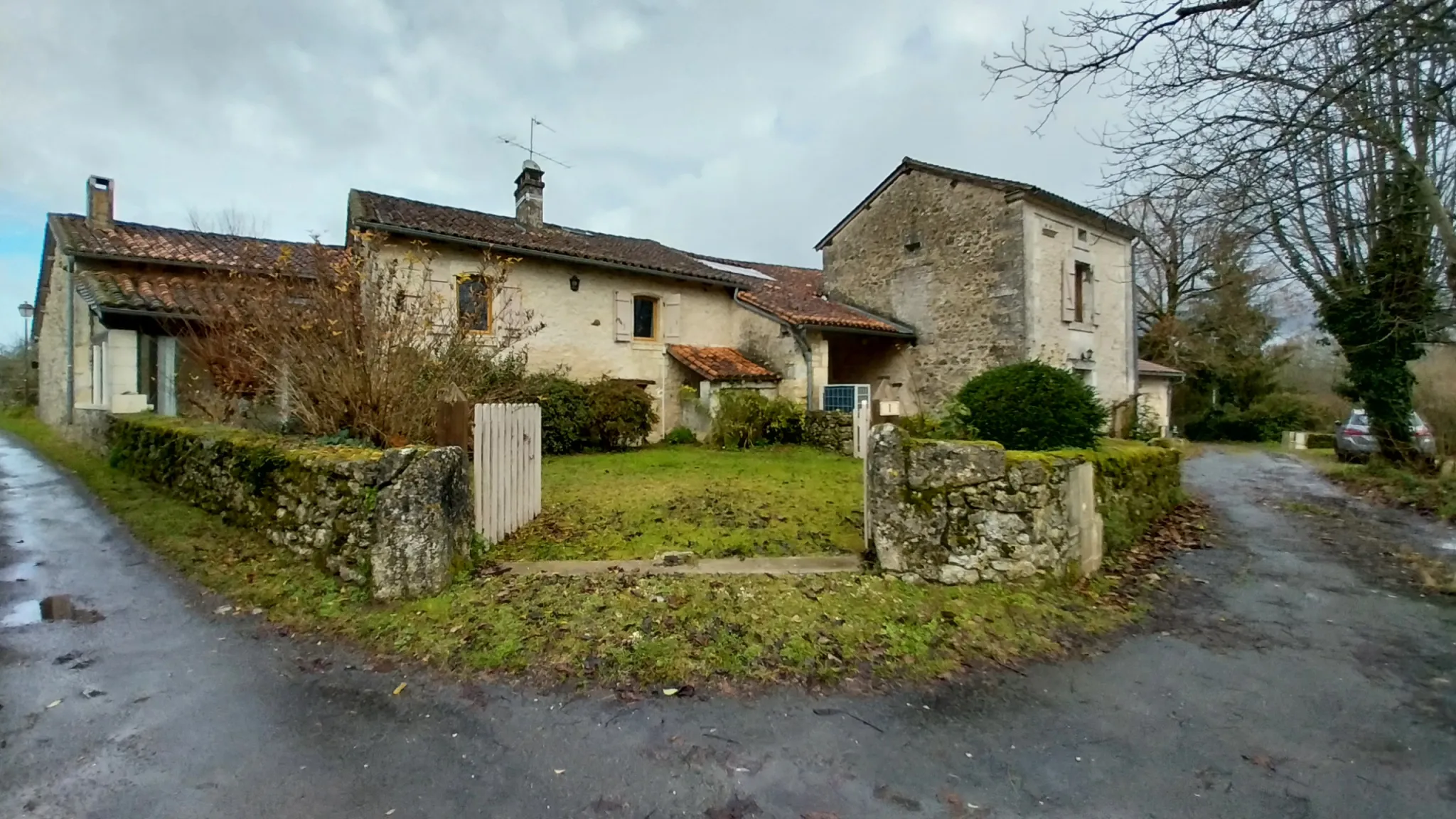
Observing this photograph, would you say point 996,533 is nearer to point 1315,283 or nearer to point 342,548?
point 342,548

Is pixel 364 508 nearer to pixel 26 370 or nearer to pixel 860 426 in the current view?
pixel 860 426

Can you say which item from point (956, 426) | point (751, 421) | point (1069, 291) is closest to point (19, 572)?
point (956, 426)

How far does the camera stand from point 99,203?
16000 mm

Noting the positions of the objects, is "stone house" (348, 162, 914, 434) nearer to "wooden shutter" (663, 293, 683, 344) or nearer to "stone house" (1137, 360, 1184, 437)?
"wooden shutter" (663, 293, 683, 344)

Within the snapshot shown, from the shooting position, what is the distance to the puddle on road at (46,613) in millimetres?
4695

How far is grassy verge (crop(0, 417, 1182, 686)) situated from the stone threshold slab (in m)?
0.19

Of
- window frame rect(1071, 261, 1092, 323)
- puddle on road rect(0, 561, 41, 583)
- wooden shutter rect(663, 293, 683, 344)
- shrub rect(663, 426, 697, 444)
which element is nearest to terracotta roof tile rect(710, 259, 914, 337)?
wooden shutter rect(663, 293, 683, 344)

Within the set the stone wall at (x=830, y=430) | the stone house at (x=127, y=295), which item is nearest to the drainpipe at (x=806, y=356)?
the stone wall at (x=830, y=430)

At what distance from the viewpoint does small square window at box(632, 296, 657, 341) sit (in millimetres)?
16531

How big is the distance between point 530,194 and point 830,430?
10.1m

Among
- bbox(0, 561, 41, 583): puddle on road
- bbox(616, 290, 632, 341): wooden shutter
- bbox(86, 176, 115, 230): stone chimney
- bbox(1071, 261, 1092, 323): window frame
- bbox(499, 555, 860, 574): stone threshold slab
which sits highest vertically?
bbox(86, 176, 115, 230): stone chimney

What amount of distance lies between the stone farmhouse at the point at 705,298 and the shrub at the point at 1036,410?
710 centimetres

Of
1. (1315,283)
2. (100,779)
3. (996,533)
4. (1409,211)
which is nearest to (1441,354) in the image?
(1315,283)

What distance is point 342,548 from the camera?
5.05m
